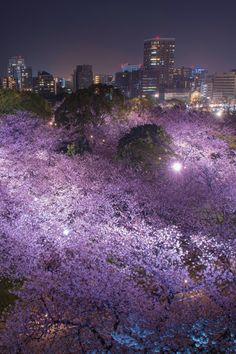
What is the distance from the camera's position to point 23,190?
630 inches

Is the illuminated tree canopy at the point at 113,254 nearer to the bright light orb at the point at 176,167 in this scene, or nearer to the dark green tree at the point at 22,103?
the bright light orb at the point at 176,167

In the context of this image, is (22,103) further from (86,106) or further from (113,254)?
(113,254)

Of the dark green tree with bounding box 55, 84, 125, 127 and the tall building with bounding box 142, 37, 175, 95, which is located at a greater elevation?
the tall building with bounding box 142, 37, 175, 95

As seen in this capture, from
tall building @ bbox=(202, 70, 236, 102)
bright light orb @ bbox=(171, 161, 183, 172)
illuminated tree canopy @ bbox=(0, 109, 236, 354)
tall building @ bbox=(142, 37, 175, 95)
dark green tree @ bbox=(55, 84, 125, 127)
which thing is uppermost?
tall building @ bbox=(142, 37, 175, 95)

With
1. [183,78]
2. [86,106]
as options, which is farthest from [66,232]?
[183,78]

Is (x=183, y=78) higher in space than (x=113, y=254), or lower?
higher

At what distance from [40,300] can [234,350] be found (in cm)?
489

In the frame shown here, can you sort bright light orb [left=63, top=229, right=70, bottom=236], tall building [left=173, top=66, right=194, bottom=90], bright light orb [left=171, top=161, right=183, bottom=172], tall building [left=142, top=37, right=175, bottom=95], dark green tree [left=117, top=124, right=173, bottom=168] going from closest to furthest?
bright light orb [left=63, top=229, right=70, bottom=236], dark green tree [left=117, top=124, right=173, bottom=168], bright light orb [left=171, top=161, right=183, bottom=172], tall building [left=173, top=66, right=194, bottom=90], tall building [left=142, top=37, right=175, bottom=95]

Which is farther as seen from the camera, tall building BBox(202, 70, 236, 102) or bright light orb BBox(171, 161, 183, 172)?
tall building BBox(202, 70, 236, 102)

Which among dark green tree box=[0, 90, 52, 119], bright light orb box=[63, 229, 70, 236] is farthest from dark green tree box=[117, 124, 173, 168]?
dark green tree box=[0, 90, 52, 119]

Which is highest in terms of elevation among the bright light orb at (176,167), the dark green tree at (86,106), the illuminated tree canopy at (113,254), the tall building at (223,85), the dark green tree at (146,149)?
the tall building at (223,85)

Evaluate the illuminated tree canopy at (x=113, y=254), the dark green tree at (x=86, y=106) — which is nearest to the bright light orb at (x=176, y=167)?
the illuminated tree canopy at (x=113, y=254)

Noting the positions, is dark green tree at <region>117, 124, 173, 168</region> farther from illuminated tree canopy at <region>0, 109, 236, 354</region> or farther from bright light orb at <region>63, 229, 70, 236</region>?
bright light orb at <region>63, 229, 70, 236</region>

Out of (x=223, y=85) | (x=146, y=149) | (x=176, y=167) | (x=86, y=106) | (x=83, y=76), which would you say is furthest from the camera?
(x=83, y=76)
